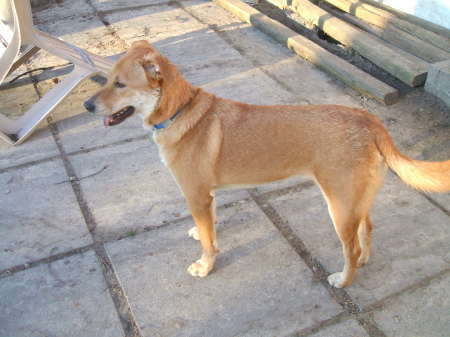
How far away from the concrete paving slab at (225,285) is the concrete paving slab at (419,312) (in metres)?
0.32

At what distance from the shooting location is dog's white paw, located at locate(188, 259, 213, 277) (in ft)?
10.9

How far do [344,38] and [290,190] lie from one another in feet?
10.1

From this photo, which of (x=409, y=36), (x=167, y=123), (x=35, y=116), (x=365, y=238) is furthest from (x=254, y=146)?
(x=409, y=36)

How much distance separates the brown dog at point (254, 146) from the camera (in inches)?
112

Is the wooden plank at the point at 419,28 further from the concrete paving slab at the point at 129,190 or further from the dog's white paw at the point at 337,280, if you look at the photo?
the dog's white paw at the point at 337,280

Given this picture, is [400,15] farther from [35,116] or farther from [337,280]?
[35,116]

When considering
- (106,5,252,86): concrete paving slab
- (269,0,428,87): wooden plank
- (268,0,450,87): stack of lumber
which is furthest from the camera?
(106,5,252,86): concrete paving slab

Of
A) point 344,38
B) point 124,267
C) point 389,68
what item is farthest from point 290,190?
point 344,38

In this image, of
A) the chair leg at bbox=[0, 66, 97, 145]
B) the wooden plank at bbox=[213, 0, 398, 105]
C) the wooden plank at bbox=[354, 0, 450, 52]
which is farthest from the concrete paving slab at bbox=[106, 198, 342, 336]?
the wooden plank at bbox=[354, 0, 450, 52]

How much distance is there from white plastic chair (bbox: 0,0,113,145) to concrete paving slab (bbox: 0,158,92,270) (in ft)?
1.93

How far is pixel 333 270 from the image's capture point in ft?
10.9

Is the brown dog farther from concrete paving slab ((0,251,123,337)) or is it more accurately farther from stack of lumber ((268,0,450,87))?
stack of lumber ((268,0,450,87))

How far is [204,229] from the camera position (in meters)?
3.26

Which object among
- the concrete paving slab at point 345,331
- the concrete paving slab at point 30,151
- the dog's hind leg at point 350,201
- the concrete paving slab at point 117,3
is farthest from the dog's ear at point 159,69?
the concrete paving slab at point 117,3
